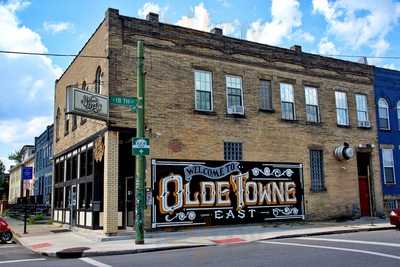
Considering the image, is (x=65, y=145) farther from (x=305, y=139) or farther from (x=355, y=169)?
(x=355, y=169)

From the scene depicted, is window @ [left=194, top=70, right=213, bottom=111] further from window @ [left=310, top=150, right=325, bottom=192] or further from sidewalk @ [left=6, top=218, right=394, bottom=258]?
window @ [left=310, top=150, right=325, bottom=192]

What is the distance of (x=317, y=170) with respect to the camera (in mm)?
22297

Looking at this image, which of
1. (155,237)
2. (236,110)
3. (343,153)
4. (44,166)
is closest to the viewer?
(155,237)

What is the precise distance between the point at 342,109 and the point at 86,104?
14213 millimetres

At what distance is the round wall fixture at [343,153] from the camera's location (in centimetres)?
2248

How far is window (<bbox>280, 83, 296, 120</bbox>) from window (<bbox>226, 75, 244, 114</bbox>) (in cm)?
256

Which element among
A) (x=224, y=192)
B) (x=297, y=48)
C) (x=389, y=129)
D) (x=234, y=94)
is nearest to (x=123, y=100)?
(x=224, y=192)

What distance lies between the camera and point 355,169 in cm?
2350

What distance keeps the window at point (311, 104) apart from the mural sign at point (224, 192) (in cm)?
286

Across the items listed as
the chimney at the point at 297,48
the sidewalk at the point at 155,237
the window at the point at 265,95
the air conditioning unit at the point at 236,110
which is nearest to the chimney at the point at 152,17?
the air conditioning unit at the point at 236,110

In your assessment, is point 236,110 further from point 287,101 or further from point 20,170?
point 20,170

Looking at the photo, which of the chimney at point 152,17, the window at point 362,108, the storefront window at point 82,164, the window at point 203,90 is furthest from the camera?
the window at point 362,108

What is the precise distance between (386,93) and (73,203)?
18.3 metres

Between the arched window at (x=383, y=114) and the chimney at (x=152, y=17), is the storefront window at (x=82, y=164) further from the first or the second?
the arched window at (x=383, y=114)
